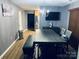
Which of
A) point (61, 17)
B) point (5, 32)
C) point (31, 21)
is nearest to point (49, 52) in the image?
point (5, 32)

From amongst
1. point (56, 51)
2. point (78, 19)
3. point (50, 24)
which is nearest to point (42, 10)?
point (50, 24)

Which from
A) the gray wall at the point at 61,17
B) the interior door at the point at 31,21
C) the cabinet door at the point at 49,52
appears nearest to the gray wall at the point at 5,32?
the cabinet door at the point at 49,52

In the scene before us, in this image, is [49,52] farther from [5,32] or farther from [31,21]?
[31,21]

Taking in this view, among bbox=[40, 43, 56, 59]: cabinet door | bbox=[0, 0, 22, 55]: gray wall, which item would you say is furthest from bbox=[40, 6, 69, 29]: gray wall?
bbox=[40, 43, 56, 59]: cabinet door

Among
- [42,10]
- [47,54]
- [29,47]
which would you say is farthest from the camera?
[42,10]

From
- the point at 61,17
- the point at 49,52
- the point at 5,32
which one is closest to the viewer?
the point at 49,52

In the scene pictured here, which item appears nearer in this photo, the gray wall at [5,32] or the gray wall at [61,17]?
the gray wall at [5,32]

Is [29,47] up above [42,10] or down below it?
below

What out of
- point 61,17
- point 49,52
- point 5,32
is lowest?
point 49,52

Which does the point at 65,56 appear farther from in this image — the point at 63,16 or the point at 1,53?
the point at 63,16

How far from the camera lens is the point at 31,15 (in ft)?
40.4

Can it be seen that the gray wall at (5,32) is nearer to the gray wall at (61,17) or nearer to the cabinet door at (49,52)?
the cabinet door at (49,52)

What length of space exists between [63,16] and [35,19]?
196 inches

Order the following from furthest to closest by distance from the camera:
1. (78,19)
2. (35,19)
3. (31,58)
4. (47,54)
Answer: (35,19), (78,19), (47,54), (31,58)
